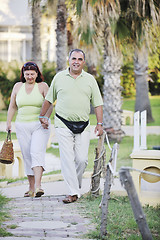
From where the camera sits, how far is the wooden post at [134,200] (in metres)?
4.03

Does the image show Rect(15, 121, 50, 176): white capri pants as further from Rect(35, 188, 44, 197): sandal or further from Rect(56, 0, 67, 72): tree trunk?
Rect(56, 0, 67, 72): tree trunk

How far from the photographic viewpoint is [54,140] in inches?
601

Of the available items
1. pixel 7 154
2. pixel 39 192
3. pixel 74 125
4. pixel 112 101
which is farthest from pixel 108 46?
pixel 39 192

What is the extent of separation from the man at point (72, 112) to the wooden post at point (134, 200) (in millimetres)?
1944

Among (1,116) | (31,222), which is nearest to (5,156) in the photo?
(31,222)

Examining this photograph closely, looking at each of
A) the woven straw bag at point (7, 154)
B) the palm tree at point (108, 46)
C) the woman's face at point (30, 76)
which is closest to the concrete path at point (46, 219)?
the woven straw bag at point (7, 154)

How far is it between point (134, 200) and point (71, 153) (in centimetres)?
205

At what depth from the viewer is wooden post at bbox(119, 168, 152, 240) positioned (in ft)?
13.2

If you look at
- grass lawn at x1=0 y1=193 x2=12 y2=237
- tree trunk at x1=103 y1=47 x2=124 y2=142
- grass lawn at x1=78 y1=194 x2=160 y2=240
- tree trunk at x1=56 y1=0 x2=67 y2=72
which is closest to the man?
grass lawn at x1=78 y1=194 x2=160 y2=240

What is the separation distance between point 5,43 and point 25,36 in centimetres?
105

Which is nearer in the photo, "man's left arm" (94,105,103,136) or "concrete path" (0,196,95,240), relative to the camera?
"concrete path" (0,196,95,240)

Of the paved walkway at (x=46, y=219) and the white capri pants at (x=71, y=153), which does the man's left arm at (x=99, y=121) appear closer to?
the white capri pants at (x=71, y=153)

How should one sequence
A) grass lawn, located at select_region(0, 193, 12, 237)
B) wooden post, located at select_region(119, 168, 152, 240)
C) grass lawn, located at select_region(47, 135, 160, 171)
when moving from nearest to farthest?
wooden post, located at select_region(119, 168, 152, 240)
grass lawn, located at select_region(0, 193, 12, 237)
grass lawn, located at select_region(47, 135, 160, 171)

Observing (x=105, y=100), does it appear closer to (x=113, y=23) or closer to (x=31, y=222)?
(x=113, y=23)
